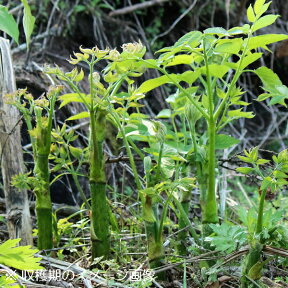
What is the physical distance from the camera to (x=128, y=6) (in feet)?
10.5

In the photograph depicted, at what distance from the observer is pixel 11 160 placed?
1354mm

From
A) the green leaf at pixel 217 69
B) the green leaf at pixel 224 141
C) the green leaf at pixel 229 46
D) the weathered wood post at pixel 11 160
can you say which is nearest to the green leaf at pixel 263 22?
the green leaf at pixel 229 46

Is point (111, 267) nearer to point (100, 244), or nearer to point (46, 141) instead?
point (100, 244)

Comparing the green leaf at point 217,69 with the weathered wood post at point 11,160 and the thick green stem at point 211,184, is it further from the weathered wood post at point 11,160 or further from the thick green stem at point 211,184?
the weathered wood post at point 11,160

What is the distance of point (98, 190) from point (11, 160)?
13.2 inches

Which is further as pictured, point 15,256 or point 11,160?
point 11,160

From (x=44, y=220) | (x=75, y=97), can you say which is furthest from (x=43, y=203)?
(x=75, y=97)

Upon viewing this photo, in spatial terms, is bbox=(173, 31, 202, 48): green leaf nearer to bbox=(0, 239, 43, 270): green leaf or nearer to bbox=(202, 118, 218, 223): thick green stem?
bbox=(202, 118, 218, 223): thick green stem

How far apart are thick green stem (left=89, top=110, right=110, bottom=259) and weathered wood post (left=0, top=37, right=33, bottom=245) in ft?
0.82

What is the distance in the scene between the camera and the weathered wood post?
131cm

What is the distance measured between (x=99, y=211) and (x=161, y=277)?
215 millimetres

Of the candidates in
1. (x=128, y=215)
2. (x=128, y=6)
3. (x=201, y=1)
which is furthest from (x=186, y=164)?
(x=201, y=1)

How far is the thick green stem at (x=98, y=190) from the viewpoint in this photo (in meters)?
1.13

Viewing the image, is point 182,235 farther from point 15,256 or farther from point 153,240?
point 15,256
